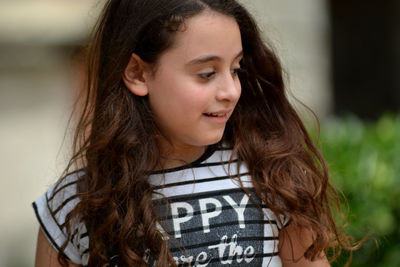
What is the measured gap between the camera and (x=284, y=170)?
2.54 meters

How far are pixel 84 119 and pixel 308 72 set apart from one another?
5.18 metres

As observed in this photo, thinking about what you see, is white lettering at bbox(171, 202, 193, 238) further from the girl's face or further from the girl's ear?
the girl's ear

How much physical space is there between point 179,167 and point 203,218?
201mm

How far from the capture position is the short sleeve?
247 cm

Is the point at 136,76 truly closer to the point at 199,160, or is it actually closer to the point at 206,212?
the point at 199,160

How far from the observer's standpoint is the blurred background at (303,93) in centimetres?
407

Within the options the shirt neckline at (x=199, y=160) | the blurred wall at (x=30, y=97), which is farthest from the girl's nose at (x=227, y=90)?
the blurred wall at (x=30, y=97)

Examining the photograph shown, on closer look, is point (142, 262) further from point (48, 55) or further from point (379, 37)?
point (379, 37)

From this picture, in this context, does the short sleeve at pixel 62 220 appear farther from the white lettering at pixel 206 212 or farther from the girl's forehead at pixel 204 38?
the girl's forehead at pixel 204 38

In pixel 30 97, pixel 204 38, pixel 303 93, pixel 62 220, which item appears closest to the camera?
pixel 204 38

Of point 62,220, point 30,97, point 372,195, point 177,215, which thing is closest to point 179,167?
point 177,215

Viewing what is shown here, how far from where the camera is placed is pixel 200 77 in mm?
2355

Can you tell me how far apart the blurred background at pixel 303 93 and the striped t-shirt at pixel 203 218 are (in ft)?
1.38

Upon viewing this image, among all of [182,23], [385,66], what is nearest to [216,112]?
[182,23]
